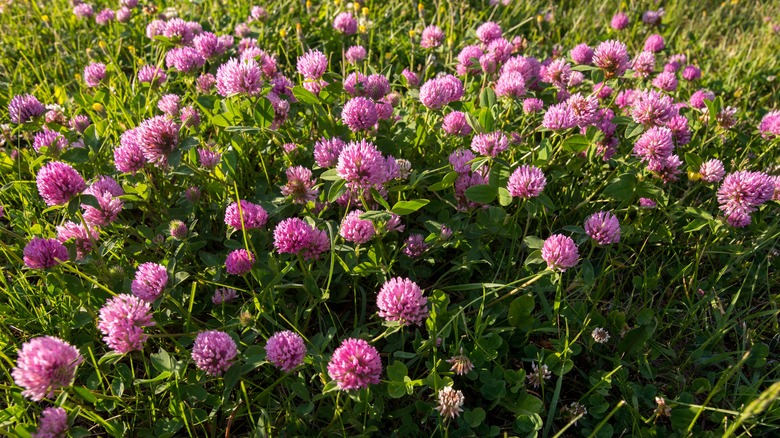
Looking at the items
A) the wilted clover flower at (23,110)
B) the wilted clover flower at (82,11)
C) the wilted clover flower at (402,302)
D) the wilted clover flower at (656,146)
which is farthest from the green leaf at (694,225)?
the wilted clover flower at (82,11)

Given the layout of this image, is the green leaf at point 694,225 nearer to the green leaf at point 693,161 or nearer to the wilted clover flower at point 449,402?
the green leaf at point 693,161

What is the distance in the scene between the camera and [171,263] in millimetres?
1955

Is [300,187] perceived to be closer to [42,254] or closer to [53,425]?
[42,254]

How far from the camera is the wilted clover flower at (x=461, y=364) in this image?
1.77 metres

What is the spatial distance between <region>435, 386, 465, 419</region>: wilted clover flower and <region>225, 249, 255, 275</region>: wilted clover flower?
0.74 meters

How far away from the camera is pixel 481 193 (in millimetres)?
2039

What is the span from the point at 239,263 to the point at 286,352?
1.31 ft

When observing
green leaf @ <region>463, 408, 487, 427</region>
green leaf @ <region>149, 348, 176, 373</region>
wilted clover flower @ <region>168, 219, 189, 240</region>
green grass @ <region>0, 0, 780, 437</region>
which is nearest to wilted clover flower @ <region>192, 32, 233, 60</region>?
green grass @ <region>0, 0, 780, 437</region>

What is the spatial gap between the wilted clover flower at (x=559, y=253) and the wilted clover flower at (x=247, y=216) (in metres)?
0.95

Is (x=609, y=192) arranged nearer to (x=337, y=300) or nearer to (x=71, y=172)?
(x=337, y=300)

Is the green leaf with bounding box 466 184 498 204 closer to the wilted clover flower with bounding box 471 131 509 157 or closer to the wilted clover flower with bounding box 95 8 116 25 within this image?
the wilted clover flower with bounding box 471 131 509 157

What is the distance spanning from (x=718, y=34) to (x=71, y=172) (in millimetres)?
4621

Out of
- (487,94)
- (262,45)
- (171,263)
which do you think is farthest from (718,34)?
(171,263)

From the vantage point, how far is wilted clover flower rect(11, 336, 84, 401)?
1.43 meters
